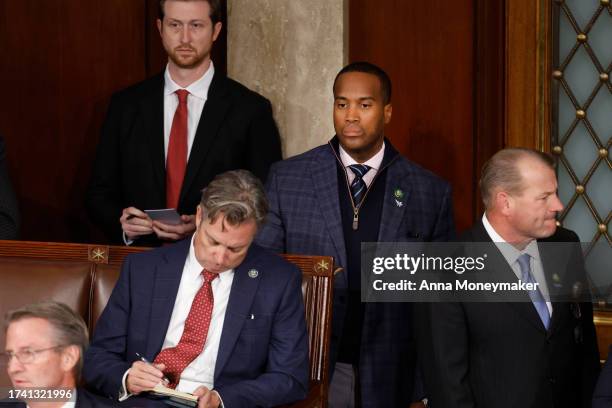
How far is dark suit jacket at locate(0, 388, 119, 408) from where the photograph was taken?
3.13 meters

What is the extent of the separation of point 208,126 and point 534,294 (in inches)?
63.6

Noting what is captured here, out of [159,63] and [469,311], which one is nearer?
[469,311]

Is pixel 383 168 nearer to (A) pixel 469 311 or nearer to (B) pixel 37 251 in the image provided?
(A) pixel 469 311

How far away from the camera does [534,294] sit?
394cm

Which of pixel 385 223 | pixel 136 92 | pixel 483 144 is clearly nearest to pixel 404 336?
pixel 385 223

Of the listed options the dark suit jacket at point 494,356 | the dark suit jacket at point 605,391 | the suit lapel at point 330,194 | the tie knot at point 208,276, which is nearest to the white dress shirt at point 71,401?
the tie knot at point 208,276

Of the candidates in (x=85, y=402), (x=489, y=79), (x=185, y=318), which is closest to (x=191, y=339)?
(x=185, y=318)

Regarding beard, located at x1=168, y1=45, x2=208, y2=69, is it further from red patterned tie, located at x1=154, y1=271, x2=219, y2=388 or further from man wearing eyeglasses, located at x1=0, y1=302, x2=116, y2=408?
man wearing eyeglasses, located at x1=0, y1=302, x2=116, y2=408

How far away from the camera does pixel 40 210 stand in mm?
5438

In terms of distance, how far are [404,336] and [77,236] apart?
187 centimetres

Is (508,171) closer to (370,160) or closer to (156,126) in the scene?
(370,160)

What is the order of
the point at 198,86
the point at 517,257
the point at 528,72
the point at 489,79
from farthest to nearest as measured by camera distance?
the point at 489,79 < the point at 528,72 < the point at 198,86 < the point at 517,257

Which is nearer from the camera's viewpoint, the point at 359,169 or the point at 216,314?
the point at 216,314

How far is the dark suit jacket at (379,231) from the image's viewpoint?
168 inches
